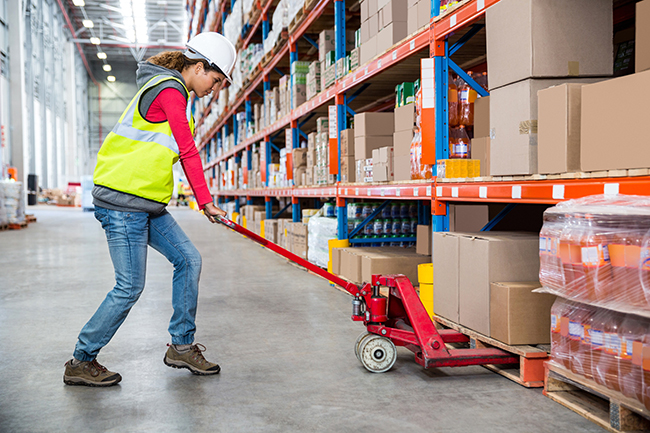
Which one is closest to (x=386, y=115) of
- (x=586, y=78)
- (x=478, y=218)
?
(x=478, y=218)

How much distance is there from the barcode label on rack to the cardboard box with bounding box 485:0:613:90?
75cm

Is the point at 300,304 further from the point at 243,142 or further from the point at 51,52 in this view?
the point at 51,52

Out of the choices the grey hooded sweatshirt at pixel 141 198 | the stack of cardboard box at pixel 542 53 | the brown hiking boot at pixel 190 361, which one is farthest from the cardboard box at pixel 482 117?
the brown hiking boot at pixel 190 361

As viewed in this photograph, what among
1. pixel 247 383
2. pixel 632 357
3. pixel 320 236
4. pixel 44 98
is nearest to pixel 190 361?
pixel 247 383

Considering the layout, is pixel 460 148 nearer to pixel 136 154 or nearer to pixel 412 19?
pixel 412 19

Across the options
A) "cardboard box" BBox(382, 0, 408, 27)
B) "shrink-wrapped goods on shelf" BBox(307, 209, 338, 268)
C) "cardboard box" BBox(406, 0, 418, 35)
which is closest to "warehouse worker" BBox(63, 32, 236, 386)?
"cardboard box" BBox(406, 0, 418, 35)

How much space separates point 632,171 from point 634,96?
29 cm

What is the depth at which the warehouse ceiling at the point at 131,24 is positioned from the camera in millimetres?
30469

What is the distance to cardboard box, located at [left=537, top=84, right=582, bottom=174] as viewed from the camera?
255 cm

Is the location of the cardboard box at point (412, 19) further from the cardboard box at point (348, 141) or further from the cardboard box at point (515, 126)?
the cardboard box at point (348, 141)

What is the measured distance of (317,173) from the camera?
6836mm

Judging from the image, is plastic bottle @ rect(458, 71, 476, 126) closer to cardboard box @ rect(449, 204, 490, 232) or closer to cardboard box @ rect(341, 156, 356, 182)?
cardboard box @ rect(449, 204, 490, 232)

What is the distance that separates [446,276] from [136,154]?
6.45ft

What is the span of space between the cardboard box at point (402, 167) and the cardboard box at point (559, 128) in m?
1.73
